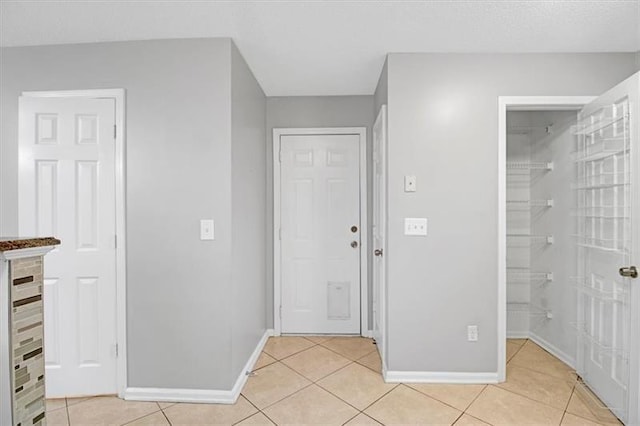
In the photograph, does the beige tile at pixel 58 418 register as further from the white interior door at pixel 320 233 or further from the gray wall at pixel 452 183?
the gray wall at pixel 452 183

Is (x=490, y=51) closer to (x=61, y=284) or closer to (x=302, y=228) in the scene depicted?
(x=302, y=228)

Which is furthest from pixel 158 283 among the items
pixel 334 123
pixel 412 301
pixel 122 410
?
pixel 334 123

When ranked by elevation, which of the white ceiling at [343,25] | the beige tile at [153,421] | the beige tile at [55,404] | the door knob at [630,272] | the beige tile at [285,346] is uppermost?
the white ceiling at [343,25]

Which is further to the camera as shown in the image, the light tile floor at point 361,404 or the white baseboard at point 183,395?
the white baseboard at point 183,395

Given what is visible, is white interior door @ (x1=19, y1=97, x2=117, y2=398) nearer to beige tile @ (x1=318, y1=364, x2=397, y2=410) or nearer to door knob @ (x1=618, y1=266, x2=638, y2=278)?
beige tile @ (x1=318, y1=364, x2=397, y2=410)

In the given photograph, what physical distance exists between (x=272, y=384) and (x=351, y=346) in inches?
37.2

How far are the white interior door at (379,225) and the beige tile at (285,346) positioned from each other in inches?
28.0

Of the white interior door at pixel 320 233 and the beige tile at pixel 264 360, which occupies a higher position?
the white interior door at pixel 320 233

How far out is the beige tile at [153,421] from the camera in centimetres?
192

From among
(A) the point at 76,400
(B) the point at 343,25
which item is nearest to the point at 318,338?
(A) the point at 76,400

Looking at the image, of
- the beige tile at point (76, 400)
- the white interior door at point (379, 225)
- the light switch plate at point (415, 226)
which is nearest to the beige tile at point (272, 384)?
the white interior door at point (379, 225)

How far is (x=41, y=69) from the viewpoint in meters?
2.24

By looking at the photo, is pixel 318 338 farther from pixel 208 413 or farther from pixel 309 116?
pixel 309 116

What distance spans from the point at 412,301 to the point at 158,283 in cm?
180
